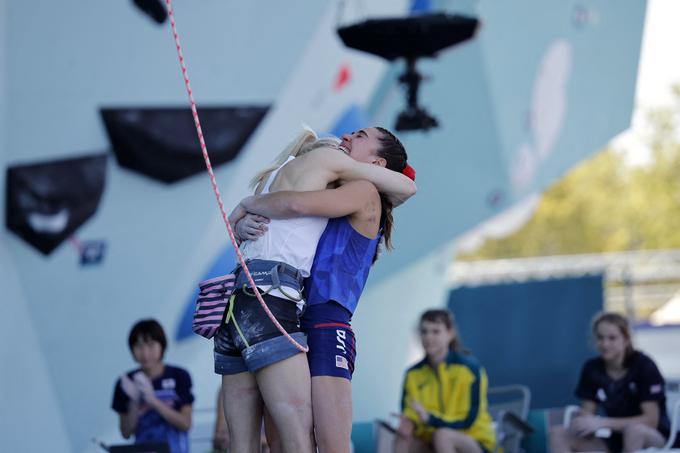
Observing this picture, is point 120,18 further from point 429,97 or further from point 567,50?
point 567,50

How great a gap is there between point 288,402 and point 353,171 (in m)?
0.71

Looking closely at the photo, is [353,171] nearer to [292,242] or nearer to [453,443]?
[292,242]

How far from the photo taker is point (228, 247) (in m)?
7.79

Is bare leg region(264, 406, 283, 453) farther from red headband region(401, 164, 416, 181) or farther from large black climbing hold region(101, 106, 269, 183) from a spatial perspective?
large black climbing hold region(101, 106, 269, 183)

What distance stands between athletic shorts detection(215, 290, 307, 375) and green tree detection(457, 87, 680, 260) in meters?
31.6

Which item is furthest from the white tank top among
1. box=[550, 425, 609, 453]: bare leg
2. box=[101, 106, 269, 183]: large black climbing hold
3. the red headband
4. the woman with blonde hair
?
box=[101, 106, 269, 183]: large black climbing hold

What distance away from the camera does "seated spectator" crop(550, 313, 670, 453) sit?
18.2ft

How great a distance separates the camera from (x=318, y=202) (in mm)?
3316

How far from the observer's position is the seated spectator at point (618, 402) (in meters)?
5.55

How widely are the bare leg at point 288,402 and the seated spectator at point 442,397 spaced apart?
249 cm

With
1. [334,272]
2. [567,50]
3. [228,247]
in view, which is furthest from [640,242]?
[334,272]

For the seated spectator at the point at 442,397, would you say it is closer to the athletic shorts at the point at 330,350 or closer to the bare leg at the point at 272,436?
the bare leg at the point at 272,436

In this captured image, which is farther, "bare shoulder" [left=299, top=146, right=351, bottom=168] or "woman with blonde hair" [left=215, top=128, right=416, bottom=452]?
"bare shoulder" [left=299, top=146, right=351, bottom=168]

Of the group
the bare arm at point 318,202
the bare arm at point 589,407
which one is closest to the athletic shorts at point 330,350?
the bare arm at point 318,202
